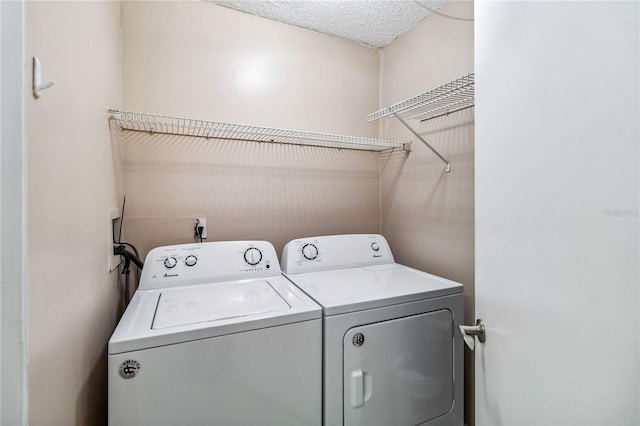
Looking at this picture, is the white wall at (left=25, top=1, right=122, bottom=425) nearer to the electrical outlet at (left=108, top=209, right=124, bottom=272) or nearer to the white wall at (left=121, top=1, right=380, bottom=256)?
the electrical outlet at (left=108, top=209, right=124, bottom=272)

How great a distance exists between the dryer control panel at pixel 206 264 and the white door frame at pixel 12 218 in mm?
795

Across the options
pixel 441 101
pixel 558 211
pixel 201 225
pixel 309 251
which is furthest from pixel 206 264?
pixel 441 101

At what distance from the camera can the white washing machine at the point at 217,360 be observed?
2.75 ft

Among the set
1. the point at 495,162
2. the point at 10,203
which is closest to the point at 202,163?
the point at 10,203

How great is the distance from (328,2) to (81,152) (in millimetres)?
1511

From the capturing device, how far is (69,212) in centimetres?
80

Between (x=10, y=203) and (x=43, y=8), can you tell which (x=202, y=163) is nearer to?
(x=43, y=8)

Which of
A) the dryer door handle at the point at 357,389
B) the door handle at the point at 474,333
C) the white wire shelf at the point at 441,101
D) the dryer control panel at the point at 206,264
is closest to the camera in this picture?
the door handle at the point at 474,333

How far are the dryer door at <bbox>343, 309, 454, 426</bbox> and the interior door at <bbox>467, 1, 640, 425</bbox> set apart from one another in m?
0.40

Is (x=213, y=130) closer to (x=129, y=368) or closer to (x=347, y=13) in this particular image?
(x=347, y=13)

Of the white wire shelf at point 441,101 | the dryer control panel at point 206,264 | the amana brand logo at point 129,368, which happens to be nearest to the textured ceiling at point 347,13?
the white wire shelf at point 441,101

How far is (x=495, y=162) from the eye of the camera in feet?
2.49

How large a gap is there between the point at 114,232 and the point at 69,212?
27.0 inches

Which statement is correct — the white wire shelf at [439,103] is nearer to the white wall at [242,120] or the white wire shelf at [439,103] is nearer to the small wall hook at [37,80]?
the white wall at [242,120]
